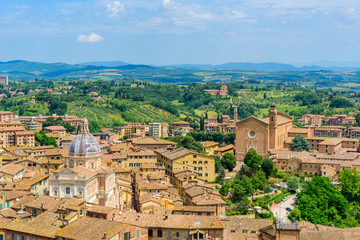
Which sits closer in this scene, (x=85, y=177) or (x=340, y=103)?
(x=85, y=177)

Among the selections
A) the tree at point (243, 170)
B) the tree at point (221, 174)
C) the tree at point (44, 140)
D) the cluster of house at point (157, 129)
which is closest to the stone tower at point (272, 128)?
the tree at point (243, 170)

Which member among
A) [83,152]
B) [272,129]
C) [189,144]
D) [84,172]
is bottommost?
[189,144]

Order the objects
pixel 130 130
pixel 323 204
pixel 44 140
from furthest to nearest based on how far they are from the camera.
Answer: pixel 130 130 < pixel 44 140 < pixel 323 204

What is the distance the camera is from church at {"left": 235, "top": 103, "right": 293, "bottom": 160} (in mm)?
64938

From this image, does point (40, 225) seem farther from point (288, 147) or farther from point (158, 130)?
point (158, 130)

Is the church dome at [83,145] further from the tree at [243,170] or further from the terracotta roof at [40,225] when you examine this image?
the tree at [243,170]

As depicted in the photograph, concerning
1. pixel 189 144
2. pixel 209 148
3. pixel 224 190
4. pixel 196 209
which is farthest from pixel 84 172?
pixel 209 148

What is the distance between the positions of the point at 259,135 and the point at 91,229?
4145 cm

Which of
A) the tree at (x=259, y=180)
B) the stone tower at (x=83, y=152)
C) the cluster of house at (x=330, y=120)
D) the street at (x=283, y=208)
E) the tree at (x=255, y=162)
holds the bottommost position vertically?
the street at (x=283, y=208)

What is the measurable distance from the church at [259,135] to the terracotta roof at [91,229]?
39.4 metres

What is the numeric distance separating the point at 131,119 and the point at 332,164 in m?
61.3

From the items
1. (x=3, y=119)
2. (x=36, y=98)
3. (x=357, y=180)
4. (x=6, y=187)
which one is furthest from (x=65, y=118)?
(x=357, y=180)

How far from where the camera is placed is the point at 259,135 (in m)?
65.4

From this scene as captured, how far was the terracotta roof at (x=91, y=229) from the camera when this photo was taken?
26.7 metres
